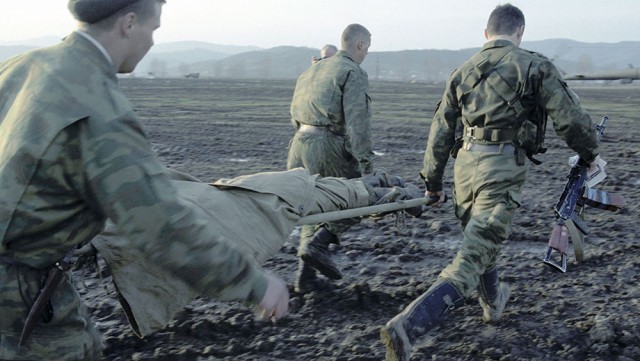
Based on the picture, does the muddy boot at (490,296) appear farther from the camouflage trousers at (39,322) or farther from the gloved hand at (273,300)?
the camouflage trousers at (39,322)

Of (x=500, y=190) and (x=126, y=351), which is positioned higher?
(x=500, y=190)

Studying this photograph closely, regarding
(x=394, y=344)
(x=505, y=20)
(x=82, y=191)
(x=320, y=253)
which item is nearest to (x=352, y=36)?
(x=505, y=20)

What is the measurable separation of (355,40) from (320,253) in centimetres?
182

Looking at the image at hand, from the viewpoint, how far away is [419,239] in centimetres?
648

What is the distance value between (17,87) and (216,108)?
A: 66.0 feet

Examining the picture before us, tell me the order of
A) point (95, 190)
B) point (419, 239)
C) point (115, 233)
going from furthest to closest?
point (419, 239), point (115, 233), point (95, 190)

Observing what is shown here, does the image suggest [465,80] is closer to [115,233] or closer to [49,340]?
[115,233]

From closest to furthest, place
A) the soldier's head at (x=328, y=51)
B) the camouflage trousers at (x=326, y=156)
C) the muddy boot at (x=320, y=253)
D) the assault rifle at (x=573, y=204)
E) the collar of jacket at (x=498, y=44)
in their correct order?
the collar of jacket at (x=498, y=44)
the assault rifle at (x=573, y=204)
the muddy boot at (x=320, y=253)
the camouflage trousers at (x=326, y=156)
the soldier's head at (x=328, y=51)

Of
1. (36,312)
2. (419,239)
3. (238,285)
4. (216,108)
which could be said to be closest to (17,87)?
(36,312)

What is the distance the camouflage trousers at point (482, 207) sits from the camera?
13.1 feet

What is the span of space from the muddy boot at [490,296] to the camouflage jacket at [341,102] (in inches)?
54.8

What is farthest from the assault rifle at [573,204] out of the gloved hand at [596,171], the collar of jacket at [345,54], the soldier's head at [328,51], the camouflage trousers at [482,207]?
the soldier's head at [328,51]

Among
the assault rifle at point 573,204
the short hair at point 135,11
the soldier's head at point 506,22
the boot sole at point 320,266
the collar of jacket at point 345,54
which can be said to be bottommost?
the boot sole at point 320,266

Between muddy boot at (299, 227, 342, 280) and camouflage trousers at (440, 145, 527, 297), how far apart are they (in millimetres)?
1178
